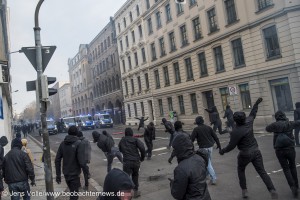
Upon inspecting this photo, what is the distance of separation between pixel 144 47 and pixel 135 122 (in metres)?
10.5

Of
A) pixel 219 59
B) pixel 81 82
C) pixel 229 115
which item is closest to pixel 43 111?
pixel 229 115

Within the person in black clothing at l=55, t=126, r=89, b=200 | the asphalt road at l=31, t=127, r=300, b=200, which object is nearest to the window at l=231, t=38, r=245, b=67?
the asphalt road at l=31, t=127, r=300, b=200

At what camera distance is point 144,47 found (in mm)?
39656

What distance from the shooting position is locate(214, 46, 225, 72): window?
2607 centimetres

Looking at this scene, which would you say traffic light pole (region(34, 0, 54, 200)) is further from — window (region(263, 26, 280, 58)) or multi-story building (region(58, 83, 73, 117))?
multi-story building (region(58, 83, 73, 117))

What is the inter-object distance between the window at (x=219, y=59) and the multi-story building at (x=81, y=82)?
4445 centimetres

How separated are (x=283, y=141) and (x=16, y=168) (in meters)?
5.39

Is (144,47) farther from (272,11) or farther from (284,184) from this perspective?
(284,184)

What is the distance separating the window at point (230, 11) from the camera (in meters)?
24.2

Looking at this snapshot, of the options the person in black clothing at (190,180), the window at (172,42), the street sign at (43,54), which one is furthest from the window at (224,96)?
the person in black clothing at (190,180)

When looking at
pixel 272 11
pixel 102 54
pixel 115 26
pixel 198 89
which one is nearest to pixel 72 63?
pixel 102 54

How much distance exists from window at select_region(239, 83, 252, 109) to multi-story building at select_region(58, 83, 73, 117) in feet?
228

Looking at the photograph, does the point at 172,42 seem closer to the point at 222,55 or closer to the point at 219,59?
the point at 219,59

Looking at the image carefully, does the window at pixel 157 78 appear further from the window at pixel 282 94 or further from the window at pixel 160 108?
the window at pixel 282 94
